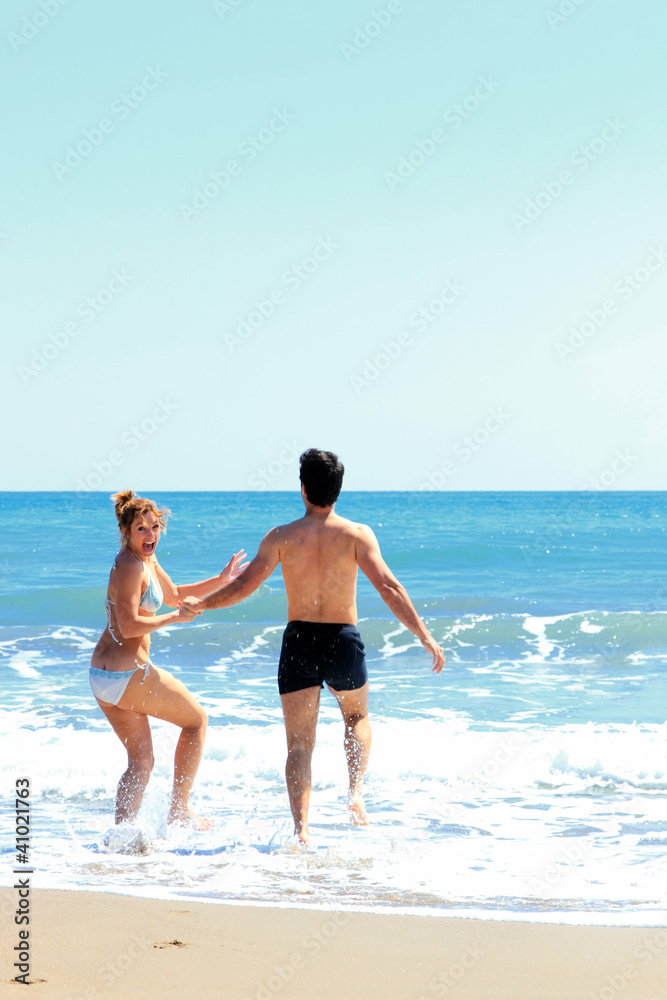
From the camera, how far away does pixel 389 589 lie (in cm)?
445

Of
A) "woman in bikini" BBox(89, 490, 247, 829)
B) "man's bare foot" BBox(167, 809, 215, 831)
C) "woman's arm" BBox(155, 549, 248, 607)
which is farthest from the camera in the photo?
"woman's arm" BBox(155, 549, 248, 607)

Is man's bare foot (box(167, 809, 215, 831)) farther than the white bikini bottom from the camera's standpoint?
Yes

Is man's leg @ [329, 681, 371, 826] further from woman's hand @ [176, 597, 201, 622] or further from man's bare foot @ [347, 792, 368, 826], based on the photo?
woman's hand @ [176, 597, 201, 622]

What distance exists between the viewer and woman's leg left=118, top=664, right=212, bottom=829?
4289 millimetres

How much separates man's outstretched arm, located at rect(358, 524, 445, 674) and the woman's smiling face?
101 cm

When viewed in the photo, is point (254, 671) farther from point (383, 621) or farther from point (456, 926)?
point (456, 926)

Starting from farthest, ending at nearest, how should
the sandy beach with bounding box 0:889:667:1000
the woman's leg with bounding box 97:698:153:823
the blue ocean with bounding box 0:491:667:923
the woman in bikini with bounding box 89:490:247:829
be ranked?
the woman's leg with bounding box 97:698:153:823 < the woman in bikini with bounding box 89:490:247:829 < the blue ocean with bounding box 0:491:667:923 < the sandy beach with bounding box 0:889:667:1000

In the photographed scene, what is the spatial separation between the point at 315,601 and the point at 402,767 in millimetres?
2144

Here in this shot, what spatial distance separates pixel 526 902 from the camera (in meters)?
3.69

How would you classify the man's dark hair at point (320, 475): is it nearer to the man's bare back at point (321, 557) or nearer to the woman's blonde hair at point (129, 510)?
the man's bare back at point (321, 557)

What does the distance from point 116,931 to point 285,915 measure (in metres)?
0.64

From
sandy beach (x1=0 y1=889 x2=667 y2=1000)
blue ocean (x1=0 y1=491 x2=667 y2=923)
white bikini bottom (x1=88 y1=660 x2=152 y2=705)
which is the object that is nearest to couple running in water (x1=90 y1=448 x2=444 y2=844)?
white bikini bottom (x1=88 y1=660 x2=152 y2=705)

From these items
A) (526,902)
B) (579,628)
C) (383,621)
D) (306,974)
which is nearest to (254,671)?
(383,621)

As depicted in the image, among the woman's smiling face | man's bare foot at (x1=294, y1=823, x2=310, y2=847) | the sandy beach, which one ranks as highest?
the woman's smiling face
